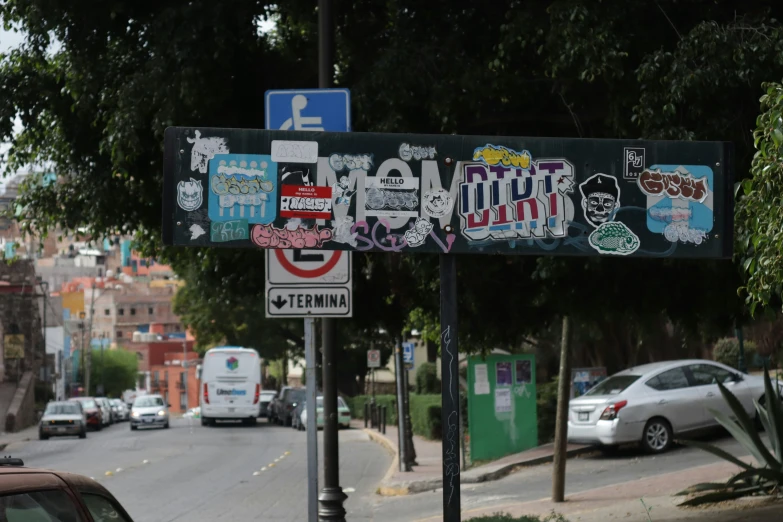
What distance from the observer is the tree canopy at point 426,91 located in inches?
371

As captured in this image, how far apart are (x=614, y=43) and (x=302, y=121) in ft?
10.2

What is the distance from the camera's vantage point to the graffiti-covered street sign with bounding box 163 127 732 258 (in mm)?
6086

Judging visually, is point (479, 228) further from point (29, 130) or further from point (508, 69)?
point (29, 130)

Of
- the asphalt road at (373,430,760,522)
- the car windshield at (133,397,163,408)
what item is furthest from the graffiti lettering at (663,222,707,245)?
the car windshield at (133,397,163,408)

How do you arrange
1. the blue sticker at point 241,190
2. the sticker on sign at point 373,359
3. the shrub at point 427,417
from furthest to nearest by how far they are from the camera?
the sticker on sign at point 373,359
the shrub at point 427,417
the blue sticker at point 241,190

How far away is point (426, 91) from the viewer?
34.0 ft

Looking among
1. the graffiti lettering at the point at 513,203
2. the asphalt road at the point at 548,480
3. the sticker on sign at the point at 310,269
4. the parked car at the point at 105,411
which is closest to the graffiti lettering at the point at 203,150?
the graffiti lettering at the point at 513,203

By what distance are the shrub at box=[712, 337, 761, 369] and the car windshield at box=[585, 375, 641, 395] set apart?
1459 centimetres

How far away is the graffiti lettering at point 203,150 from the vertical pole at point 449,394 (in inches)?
57.2

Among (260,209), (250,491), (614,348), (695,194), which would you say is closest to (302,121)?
(260,209)

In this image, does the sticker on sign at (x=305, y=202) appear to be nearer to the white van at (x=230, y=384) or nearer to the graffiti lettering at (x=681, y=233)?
the graffiti lettering at (x=681, y=233)

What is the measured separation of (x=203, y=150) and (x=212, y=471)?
17258 mm

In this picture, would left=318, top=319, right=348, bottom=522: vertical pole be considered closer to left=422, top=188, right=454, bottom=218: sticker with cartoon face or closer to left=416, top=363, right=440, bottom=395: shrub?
left=422, top=188, right=454, bottom=218: sticker with cartoon face

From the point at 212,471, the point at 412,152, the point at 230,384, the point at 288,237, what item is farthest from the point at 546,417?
the point at 230,384
